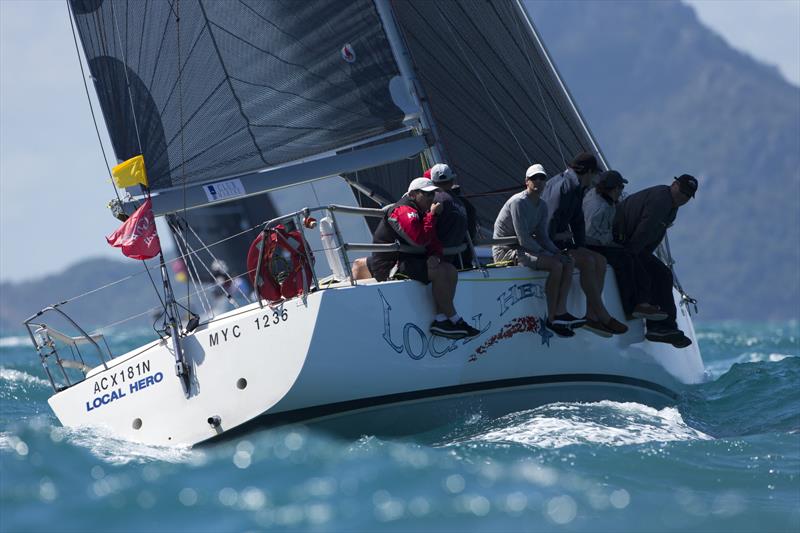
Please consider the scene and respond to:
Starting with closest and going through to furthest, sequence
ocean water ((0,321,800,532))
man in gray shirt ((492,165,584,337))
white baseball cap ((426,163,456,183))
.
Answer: ocean water ((0,321,800,532)) → white baseball cap ((426,163,456,183)) → man in gray shirt ((492,165,584,337))

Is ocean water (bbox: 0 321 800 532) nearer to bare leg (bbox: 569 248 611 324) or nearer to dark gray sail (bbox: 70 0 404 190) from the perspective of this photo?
bare leg (bbox: 569 248 611 324)

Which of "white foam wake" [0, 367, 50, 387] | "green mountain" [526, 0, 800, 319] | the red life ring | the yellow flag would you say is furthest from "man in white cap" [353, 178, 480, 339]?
"green mountain" [526, 0, 800, 319]

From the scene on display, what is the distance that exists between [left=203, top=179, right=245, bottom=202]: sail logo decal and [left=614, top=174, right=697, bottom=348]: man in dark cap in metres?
2.52

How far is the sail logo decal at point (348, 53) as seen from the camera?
26.1 ft

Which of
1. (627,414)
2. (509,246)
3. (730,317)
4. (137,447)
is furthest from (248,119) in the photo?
(730,317)

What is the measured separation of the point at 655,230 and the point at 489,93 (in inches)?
72.0

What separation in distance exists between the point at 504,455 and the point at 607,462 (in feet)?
1.53

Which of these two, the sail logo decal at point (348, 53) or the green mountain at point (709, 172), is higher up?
the sail logo decal at point (348, 53)

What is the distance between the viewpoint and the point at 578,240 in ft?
23.6

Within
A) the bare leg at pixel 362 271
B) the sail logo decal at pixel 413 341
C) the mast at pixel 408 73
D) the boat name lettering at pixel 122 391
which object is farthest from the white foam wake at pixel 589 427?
the mast at pixel 408 73

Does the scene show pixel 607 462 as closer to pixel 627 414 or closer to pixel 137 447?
pixel 627 414

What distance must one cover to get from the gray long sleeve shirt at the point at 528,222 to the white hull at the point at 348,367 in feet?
0.60

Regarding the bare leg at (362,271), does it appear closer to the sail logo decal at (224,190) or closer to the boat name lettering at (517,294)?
the boat name lettering at (517,294)

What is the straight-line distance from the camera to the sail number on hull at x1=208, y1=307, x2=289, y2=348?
19.4 ft
